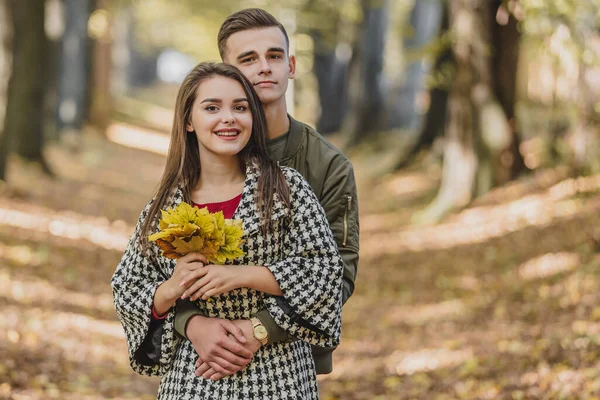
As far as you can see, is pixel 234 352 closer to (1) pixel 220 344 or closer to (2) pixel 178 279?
(1) pixel 220 344

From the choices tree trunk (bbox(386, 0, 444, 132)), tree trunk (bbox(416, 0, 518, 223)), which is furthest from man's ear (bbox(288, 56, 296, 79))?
tree trunk (bbox(386, 0, 444, 132))

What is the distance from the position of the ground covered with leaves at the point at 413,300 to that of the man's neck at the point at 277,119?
10.8 ft

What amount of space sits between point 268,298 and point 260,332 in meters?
0.13

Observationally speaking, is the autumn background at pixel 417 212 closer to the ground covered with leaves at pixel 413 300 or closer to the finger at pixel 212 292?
the ground covered with leaves at pixel 413 300

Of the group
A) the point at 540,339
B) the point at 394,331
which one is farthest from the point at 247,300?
the point at 394,331

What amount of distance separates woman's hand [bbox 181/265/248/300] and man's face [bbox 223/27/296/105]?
74 centimetres

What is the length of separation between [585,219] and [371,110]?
14.9m

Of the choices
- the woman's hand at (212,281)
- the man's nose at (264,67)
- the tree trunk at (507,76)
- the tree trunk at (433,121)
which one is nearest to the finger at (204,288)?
the woman's hand at (212,281)

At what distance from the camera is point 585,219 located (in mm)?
10375

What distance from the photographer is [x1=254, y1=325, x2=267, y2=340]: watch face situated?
301cm

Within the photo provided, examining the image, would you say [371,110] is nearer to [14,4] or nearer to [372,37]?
[372,37]

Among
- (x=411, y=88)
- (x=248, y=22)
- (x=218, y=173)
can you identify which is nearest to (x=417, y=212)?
(x=248, y=22)

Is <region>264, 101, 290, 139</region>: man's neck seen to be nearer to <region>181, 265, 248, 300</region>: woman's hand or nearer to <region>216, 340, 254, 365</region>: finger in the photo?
<region>181, 265, 248, 300</region>: woman's hand

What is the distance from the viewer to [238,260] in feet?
10.1
